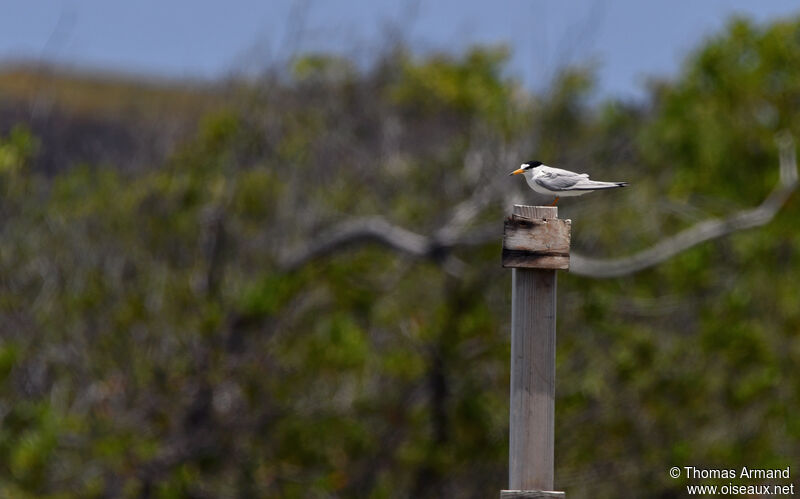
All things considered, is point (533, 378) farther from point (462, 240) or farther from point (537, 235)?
point (462, 240)

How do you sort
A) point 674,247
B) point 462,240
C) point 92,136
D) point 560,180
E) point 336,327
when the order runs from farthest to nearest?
point 92,136
point 336,327
point 462,240
point 674,247
point 560,180

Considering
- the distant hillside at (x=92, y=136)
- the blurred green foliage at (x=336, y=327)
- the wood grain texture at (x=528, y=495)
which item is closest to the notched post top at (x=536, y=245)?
the wood grain texture at (x=528, y=495)

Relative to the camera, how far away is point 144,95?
Answer: 14.0m

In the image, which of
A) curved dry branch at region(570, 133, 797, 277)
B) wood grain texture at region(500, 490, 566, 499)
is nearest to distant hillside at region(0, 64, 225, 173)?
curved dry branch at region(570, 133, 797, 277)

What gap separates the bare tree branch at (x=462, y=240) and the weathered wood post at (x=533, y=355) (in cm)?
485

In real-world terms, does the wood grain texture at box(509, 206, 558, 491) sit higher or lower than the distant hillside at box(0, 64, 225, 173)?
lower

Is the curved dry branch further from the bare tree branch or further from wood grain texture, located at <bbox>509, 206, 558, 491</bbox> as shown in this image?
wood grain texture, located at <bbox>509, 206, 558, 491</bbox>

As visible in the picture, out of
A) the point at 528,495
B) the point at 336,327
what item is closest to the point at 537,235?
the point at 528,495

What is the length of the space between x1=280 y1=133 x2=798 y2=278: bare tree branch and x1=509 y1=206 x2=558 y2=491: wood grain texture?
485 cm

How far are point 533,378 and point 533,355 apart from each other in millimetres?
93

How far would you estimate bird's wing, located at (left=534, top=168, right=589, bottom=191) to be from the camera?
14.7ft

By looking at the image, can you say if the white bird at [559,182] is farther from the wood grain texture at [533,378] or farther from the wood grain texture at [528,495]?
the wood grain texture at [528,495]

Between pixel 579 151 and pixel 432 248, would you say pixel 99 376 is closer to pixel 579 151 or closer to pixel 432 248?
pixel 432 248

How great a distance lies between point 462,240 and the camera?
10.2 meters
